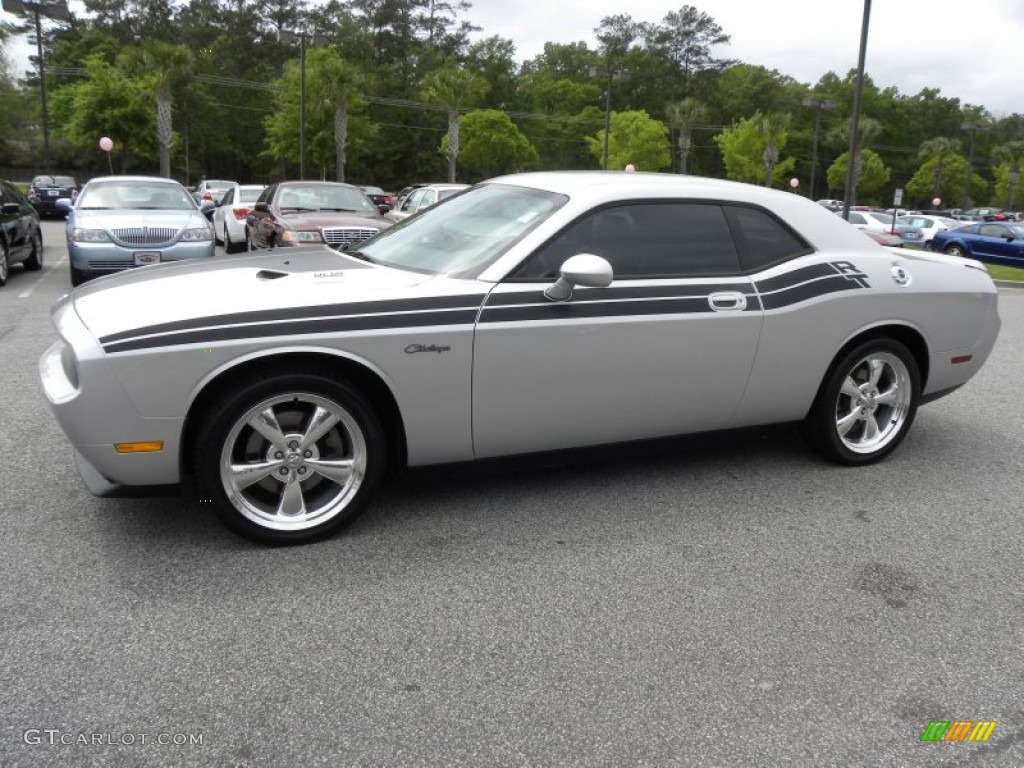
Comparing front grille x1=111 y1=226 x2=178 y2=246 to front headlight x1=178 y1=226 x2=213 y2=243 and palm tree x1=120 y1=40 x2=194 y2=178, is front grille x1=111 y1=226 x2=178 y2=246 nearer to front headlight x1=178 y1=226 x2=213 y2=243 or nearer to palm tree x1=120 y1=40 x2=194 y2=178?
front headlight x1=178 y1=226 x2=213 y2=243

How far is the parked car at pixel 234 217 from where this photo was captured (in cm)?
1578

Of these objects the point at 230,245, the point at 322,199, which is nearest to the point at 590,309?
the point at 322,199

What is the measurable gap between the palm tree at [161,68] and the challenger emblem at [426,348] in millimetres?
42470

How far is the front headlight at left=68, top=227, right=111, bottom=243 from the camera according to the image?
9.98 metres

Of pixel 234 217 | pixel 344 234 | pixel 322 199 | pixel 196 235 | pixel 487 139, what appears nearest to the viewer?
pixel 196 235

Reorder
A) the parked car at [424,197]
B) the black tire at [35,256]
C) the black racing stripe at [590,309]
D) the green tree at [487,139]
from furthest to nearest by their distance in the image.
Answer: the green tree at [487,139] → the parked car at [424,197] → the black tire at [35,256] → the black racing stripe at [590,309]

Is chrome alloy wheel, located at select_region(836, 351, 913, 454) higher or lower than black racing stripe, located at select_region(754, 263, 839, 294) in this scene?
lower

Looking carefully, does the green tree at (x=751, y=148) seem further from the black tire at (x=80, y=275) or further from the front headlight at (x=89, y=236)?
the black tire at (x=80, y=275)

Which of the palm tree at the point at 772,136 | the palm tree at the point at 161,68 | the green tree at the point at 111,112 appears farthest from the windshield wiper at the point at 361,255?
the palm tree at the point at 772,136

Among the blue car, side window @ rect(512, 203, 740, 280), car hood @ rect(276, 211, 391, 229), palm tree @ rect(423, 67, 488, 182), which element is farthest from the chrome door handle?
palm tree @ rect(423, 67, 488, 182)

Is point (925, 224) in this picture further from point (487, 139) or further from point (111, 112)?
point (111, 112)

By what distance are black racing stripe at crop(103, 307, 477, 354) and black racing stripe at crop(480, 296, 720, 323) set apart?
126mm

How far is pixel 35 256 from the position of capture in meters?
13.1

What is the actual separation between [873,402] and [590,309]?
1.96 metres
